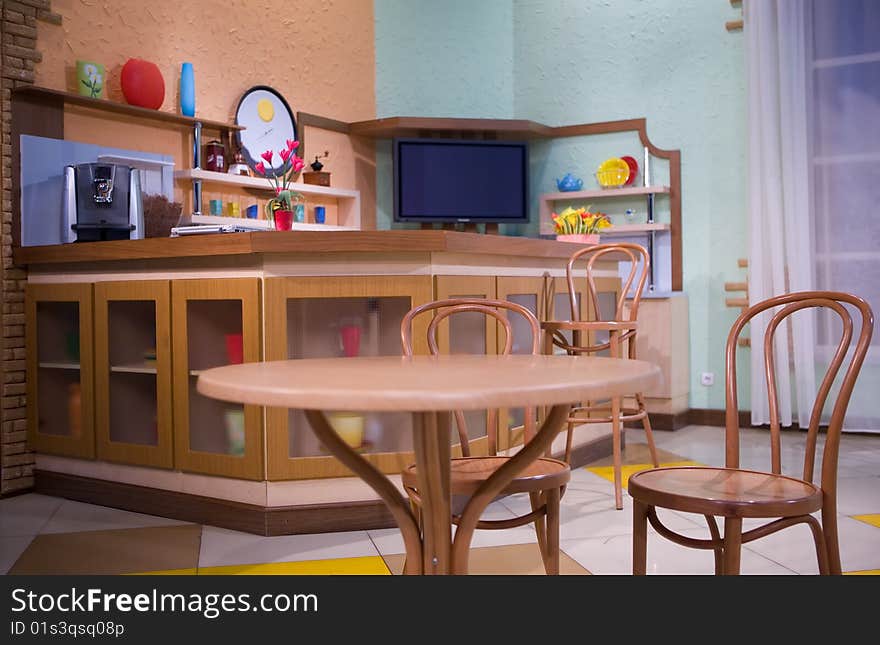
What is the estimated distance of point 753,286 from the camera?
18.4 ft

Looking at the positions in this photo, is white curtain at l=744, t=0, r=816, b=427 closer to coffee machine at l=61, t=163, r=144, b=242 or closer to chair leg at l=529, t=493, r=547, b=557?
chair leg at l=529, t=493, r=547, b=557

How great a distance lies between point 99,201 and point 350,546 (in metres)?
2.02

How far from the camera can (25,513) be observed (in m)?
3.74

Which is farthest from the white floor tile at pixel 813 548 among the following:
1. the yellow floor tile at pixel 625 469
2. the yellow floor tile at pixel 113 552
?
the yellow floor tile at pixel 113 552

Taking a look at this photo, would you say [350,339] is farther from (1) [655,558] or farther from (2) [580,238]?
(2) [580,238]

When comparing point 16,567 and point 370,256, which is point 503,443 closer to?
point 370,256

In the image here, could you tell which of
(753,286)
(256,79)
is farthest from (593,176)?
(256,79)

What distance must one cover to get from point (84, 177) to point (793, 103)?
4.07 m

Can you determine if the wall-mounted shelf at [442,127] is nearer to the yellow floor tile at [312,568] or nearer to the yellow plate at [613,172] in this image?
the yellow plate at [613,172]

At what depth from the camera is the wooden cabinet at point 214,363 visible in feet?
10.9

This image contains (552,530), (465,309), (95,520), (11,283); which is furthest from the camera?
(11,283)

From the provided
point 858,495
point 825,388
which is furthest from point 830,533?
point 858,495

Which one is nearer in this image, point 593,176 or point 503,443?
point 503,443

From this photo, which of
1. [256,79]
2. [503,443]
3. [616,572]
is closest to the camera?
[616,572]
